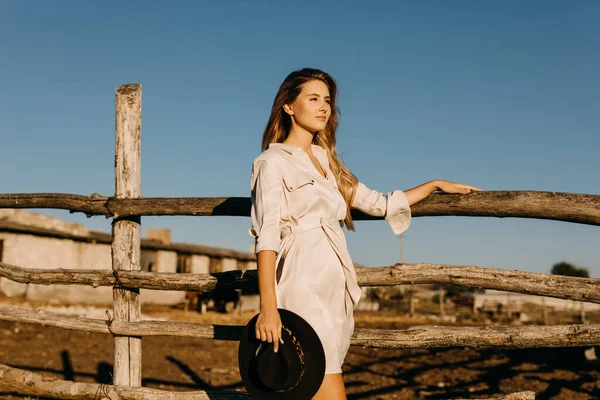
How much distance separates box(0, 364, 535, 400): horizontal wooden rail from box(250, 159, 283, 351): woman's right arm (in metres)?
1.42

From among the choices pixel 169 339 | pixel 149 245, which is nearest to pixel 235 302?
pixel 149 245

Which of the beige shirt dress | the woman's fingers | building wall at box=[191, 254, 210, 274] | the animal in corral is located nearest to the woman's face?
the beige shirt dress

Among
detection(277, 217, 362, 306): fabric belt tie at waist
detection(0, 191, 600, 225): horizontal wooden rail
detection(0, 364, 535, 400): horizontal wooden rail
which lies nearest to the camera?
detection(277, 217, 362, 306): fabric belt tie at waist

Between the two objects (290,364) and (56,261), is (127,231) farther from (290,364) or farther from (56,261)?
(56,261)

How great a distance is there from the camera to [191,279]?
13.0 ft

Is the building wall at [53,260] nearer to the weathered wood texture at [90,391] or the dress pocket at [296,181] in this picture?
the weathered wood texture at [90,391]

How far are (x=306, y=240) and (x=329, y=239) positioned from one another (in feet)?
0.38

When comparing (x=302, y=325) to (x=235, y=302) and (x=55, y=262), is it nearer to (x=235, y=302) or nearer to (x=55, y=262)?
(x=55, y=262)

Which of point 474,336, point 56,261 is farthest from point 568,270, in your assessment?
point 474,336

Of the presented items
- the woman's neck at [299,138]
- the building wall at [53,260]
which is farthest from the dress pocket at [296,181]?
the building wall at [53,260]

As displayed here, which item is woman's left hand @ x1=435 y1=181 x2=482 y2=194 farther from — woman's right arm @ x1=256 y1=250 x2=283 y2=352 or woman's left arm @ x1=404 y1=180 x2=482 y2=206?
woman's right arm @ x1=256 y1=250 x2=283 y2=352

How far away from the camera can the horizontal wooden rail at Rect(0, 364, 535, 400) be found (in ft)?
12.6

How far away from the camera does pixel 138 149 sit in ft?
14.5

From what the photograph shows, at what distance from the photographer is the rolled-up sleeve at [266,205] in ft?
8.42
